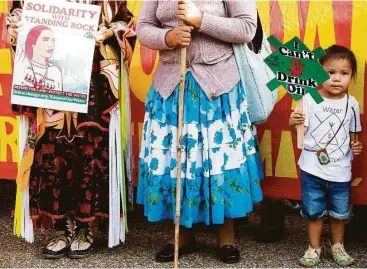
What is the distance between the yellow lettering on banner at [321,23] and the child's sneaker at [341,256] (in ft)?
3.48

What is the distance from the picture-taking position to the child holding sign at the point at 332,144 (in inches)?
132

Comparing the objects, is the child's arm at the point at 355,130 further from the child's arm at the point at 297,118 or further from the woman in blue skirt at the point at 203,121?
the woman in blue skirt at the point at 203,121

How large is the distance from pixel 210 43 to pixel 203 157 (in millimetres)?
559

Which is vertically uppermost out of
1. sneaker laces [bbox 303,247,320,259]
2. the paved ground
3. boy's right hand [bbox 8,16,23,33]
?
boy's right hand [bbox 8,16,23,33]

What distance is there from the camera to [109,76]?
3.51 m

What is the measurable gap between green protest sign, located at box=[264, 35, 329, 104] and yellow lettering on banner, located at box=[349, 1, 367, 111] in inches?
17.6

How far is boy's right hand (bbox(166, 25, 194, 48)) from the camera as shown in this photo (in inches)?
125

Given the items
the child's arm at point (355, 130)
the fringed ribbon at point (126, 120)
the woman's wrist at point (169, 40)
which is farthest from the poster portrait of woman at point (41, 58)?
the child's arm at point (355, 130)

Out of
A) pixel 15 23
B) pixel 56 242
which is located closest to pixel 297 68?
pixel 15 23

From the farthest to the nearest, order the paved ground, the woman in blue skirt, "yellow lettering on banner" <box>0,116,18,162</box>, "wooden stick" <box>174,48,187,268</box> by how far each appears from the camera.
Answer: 1. "yellow lettering on banner" <box>0,116,18,162</box>
2. the paved ground
3. the woman in blue skirt
4. "wooden stick" <box>174,48,187,268</box>

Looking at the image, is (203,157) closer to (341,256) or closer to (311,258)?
(311,258)

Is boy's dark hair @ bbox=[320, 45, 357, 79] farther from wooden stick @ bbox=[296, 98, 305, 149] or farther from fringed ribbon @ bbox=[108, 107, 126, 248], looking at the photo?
fringed ribbon @ bbox=[108, 107, 126, 248]

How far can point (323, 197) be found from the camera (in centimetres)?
342

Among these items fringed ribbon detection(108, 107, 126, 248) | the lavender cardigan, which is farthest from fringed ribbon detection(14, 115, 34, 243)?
the lavender cardigan
